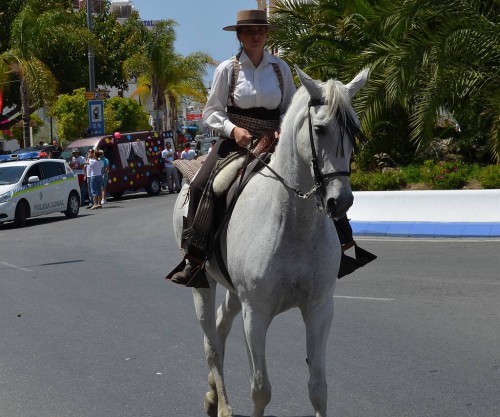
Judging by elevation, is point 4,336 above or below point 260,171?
below

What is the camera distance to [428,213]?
64.2ft

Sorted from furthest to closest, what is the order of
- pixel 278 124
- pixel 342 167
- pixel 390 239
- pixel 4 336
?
pixel 390 239 → pixel 4 336 → pixel 278 124 → pixel 342 167

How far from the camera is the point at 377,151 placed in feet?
84.2

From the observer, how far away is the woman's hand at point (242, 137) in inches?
258

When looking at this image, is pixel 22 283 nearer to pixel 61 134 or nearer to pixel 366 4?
pixel 366 4

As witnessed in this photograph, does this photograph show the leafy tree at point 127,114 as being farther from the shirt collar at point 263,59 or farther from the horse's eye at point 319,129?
the horse's eye at point 319,129

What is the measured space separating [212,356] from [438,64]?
584 inches

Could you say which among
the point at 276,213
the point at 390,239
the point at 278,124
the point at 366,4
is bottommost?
the point at 390,239

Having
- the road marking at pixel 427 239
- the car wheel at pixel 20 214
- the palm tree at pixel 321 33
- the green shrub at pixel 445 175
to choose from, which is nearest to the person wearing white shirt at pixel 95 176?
the car wheel at pixel 20 214

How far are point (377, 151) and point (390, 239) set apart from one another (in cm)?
731

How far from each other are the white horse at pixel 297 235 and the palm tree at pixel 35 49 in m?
37.9

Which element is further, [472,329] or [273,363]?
[472,329]

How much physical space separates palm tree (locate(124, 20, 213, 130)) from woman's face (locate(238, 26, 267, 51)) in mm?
45506

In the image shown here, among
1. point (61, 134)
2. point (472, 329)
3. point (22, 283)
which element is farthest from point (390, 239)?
point (61, 134)
